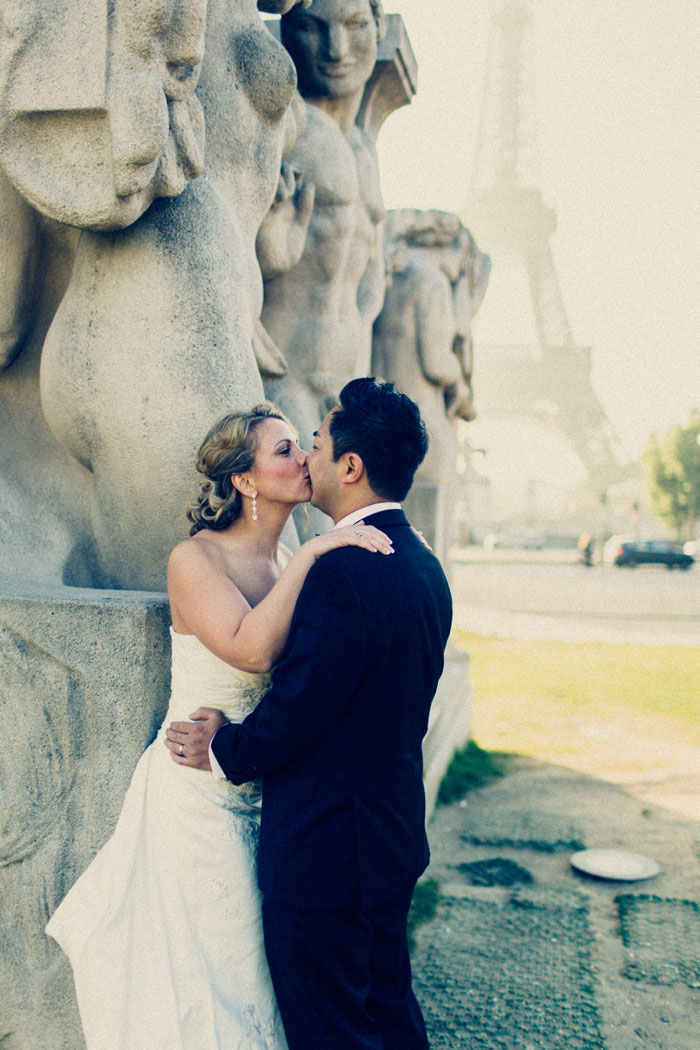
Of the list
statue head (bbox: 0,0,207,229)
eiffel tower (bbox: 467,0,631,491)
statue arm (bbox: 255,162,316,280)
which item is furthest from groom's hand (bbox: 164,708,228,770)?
eiffel tower (bbox: 467,0,631,491)

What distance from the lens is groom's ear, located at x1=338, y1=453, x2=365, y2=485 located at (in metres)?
1.89

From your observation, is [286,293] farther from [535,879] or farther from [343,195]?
[535,879]

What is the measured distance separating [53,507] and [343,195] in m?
1.79

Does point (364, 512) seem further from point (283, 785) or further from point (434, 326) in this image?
point (434, 326)

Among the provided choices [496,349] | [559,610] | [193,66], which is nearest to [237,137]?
[193,66]

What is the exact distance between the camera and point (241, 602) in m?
1.93

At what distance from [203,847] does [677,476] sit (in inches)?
1538

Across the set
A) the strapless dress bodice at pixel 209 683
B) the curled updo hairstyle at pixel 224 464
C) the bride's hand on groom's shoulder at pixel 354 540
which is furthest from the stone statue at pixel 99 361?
the bride's hand on groom's shoulder at pixel 354 540

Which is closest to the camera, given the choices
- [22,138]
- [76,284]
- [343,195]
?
[22,138]

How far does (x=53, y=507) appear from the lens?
2562mm

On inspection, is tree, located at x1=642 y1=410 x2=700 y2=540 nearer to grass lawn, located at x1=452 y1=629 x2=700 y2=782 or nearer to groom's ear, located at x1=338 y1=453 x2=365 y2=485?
grass lawn, located at x1=452 y1=629 x2=700 y2=782

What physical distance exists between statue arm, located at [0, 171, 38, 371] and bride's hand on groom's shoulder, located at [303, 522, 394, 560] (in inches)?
44.4

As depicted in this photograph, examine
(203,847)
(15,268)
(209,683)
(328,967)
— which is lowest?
(328,967)

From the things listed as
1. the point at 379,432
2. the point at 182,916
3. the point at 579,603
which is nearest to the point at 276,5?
the point at 379,432
